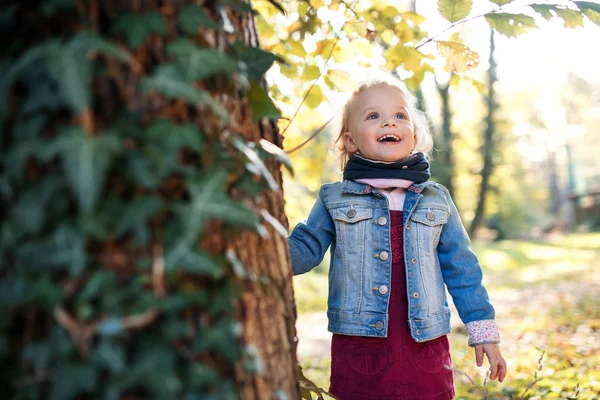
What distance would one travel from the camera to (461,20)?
7.00 feet

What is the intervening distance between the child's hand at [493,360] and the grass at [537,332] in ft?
0.21

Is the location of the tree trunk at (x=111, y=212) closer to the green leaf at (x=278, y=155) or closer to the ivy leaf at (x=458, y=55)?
the green leaf at (x=278, y=155)

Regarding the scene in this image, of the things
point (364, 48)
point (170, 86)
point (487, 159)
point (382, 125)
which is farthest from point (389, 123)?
point (487, 159)

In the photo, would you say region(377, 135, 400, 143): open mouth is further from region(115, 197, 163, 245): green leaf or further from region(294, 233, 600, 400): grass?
region(115, 197, 163, 245): green leaf

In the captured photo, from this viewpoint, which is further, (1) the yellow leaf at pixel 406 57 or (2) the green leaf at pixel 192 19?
(1) the yellow leaf at pixel 406 57

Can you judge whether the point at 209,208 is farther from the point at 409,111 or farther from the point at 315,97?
the point at 315,97

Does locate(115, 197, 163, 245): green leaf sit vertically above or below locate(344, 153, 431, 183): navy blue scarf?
below

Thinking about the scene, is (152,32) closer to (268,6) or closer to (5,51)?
(5,51)

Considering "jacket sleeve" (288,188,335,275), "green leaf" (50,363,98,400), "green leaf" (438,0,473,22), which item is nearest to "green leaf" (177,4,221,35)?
"green leaf" (50,363,98,400)

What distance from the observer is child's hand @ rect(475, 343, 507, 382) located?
208 centimetres

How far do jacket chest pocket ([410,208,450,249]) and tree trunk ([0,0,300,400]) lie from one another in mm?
1194

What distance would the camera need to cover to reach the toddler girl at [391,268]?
83.4 inches

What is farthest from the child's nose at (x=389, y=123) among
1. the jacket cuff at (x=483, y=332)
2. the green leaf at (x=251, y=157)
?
the green leaf at (x=251, y=157)

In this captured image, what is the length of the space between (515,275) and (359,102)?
9.97 metres
